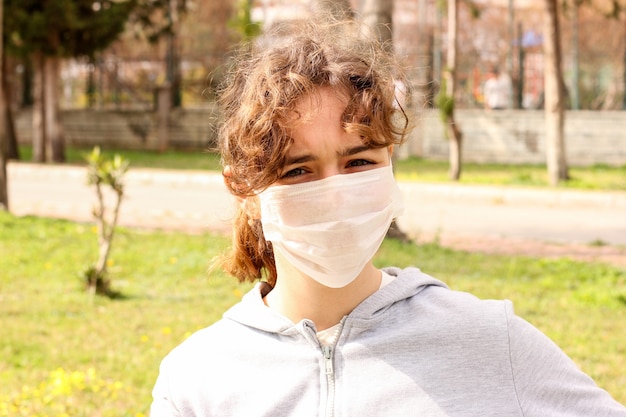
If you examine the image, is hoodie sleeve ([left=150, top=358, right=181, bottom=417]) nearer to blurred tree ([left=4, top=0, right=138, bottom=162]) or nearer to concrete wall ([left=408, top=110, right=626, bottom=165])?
blurred tree ([left=4, top=0, right=138, bottom=162])

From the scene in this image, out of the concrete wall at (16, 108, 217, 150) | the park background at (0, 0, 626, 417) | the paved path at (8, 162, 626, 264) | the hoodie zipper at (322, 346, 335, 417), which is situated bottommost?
the concrete wall at (16, 108, 217, 150)

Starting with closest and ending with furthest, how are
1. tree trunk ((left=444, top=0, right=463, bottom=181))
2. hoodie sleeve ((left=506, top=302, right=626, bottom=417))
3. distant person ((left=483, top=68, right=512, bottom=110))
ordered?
hoodie sleeve ((left=506, top=302, right=626, bottom=417))
tree trunk ((left=444, top=0, right=463, bottom=181))
distant person ((left=483, top=68, right=512, bottom=110))

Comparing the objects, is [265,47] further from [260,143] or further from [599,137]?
[599,137]

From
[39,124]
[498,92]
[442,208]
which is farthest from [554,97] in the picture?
[39,124]

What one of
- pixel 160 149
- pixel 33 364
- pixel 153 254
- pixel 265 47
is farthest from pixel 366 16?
pixel 160 149

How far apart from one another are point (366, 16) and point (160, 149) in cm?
1607

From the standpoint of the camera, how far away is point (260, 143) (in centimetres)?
186

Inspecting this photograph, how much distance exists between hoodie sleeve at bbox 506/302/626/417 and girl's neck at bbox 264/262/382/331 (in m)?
0.30

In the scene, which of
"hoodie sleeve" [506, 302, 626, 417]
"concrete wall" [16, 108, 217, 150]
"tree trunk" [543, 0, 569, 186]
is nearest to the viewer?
"hoodie sleeve" [506, 302, 626, 417]

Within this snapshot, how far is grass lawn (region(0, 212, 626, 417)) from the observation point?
4.54 m

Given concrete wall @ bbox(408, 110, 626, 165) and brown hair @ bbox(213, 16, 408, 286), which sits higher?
brown hair @ bbox(213, 16, 408, 286)

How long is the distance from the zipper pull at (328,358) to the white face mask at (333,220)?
0.41 feet

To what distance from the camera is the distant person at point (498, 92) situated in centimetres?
2059

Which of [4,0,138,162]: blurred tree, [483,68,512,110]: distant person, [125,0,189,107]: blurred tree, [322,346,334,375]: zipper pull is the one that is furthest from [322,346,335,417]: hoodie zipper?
[483,68,512,110]: distant person
